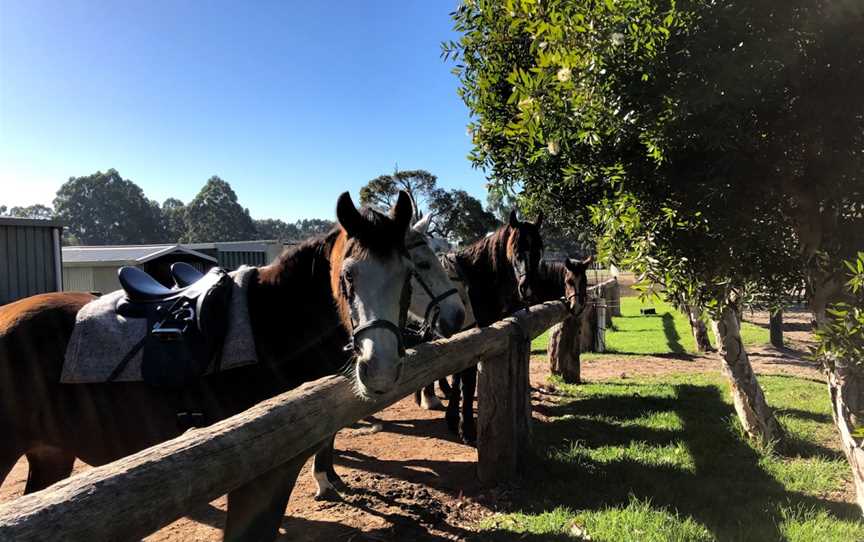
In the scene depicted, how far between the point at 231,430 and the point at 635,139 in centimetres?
261

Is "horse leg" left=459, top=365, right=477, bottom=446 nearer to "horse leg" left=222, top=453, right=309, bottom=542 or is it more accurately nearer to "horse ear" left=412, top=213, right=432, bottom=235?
"horse ear" left=412, top=213, right=432, bottom=235

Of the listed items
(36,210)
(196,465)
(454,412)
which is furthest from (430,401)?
(36,210)

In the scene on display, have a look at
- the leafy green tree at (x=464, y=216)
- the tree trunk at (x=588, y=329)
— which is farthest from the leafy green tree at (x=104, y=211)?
the tree trunk at (x=588, y=329)

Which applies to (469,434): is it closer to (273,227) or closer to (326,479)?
(326,479)

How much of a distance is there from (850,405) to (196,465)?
12.1ft

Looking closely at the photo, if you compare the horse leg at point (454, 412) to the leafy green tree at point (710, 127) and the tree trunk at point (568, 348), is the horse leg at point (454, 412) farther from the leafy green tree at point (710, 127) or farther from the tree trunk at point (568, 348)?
the tree trunk at point (568, 348)

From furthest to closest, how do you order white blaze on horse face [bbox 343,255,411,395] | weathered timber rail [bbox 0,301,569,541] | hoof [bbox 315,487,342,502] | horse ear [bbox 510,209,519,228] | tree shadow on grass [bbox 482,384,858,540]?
1. horse ear [bbox 510,209,519,228]
2. hoof [bbox 315,487,342,502]
3. tree shadow on grass [bbox 482,384,858,540]
4. white blaze on horse face [bbox 343,255,411,395]
5. weathered timber rail [bbox 0,301,569,541]

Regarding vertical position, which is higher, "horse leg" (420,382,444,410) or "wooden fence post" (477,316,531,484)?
"wooden fence post" (477,316,531,484)

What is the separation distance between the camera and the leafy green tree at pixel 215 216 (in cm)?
8709

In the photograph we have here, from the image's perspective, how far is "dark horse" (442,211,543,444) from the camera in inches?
206

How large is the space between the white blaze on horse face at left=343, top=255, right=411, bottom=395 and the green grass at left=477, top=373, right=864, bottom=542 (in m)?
1.97

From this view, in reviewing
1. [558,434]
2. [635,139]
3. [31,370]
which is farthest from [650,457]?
[31,370]

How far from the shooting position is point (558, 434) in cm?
533

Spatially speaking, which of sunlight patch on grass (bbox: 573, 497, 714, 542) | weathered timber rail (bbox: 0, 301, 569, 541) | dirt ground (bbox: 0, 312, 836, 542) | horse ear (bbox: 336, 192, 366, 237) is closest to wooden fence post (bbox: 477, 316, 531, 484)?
dirt ground (bbox: 0, 312, 836, 542)
